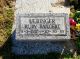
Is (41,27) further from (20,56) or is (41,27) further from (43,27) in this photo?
(20,56)

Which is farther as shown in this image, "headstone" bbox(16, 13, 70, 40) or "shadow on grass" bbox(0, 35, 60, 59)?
"shadow on grass" bbox(0, 35, 60, 59)

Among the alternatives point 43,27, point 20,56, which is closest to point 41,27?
point 43,27

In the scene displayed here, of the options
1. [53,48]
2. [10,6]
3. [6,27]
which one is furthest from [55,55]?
[10,6]

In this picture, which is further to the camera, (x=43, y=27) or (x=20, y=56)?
(x=20, y=56)

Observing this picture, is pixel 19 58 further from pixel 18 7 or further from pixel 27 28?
pixel 18 7

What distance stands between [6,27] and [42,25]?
1.49m

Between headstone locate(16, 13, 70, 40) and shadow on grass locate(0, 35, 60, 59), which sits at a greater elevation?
headstone locate(16, 13, 70, 40)

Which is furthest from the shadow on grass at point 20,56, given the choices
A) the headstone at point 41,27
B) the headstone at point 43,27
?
the headstone at point 43,27

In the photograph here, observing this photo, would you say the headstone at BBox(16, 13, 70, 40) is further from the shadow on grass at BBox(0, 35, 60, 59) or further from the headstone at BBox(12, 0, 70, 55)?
the shadow on grass at BBox(0, 35, 60, 59)

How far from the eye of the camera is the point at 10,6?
10586mm

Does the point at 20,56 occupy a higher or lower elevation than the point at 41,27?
lower

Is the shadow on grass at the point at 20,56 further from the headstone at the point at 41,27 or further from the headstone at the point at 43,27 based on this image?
the headstone at the point at 43,27

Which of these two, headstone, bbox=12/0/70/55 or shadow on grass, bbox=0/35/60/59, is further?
shadow on grass, bbox=0/35/60/59

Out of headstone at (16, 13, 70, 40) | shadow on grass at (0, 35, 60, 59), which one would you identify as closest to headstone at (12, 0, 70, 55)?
headstone at (16, 13, 70, 40)
